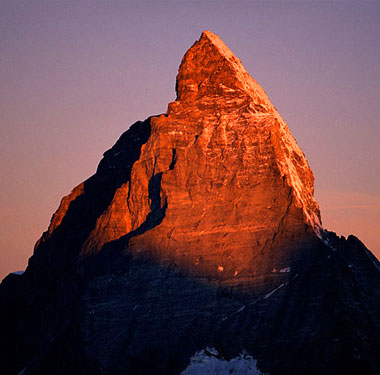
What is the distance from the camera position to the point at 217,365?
16150 centimetres

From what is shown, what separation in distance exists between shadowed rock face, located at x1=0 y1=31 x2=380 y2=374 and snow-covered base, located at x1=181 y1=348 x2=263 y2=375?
3.43 ft

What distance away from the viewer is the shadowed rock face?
6427 inches

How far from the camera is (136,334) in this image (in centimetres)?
16725

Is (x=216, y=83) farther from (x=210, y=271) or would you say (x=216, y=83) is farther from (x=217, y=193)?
(x=210, y=271)

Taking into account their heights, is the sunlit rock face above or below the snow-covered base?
above

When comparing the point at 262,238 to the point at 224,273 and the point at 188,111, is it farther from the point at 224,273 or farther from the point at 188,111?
the point at 188,111

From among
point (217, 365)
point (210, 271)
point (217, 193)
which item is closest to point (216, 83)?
point (217, 193)

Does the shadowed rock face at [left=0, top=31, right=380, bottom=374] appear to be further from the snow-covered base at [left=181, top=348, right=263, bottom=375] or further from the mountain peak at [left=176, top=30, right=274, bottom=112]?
the snow-covered base at [left=181, top=348, right=263, bottom=375]

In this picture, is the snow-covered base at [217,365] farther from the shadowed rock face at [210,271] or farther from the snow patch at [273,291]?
the snow patch at [273,291]

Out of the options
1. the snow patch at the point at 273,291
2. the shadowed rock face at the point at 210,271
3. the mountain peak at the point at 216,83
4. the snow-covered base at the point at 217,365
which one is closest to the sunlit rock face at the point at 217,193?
the shadowed rock face at the point at 210,271

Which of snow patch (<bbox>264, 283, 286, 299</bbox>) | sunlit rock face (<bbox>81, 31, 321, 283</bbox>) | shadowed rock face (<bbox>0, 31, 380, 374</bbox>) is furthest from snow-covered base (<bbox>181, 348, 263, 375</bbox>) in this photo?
sunlit rock face (<bbox>81, 31, 321, 283</bbox>)

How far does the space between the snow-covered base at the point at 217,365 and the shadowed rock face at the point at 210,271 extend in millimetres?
1046

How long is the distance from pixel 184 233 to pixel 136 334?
1898 centimetres

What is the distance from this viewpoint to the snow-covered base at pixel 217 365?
160 metres
